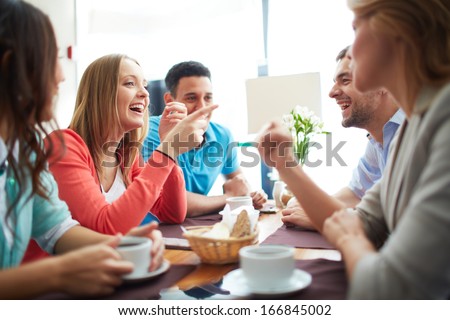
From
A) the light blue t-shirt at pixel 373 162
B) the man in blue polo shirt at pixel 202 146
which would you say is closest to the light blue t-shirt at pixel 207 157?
the man in blue polo shirt at pixel 202 146

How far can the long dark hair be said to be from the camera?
2.30 feet

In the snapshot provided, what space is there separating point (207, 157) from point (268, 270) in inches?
61.0

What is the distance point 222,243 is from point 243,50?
2.32 meters

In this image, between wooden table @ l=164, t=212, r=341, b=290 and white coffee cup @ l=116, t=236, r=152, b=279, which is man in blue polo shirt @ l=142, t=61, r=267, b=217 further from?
white coffee cup @ l=116, t=236, r=152, b=279

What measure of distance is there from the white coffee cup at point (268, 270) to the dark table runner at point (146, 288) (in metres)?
0.17

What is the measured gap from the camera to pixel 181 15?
314cm

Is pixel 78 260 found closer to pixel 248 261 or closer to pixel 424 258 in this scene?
pixel 248 261

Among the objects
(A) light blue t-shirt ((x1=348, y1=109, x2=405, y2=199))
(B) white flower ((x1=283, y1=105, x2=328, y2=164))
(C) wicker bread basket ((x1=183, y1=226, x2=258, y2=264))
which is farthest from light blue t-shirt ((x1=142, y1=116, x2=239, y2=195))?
(C) wicker bread basket ((x1=183, y1=226, x2=258, y2=264))

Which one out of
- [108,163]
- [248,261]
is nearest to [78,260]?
[248,261]

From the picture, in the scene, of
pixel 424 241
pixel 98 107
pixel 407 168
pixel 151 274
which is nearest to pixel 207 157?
pixel 98 107

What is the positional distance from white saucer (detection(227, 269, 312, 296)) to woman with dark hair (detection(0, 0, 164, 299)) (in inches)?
6.5

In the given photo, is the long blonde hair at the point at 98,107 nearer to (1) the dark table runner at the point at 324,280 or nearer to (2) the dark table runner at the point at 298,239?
(2) the dark table runner at the point at 298,239

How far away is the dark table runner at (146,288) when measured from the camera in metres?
0.65

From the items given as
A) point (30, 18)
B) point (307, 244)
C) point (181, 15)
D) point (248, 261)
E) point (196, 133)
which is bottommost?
point (307, 244)
